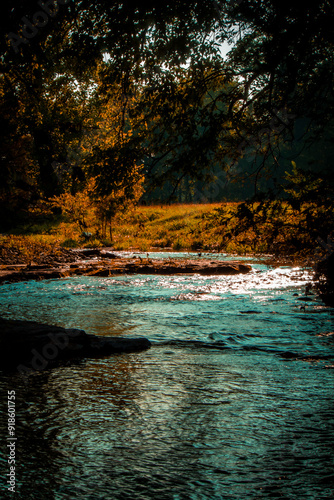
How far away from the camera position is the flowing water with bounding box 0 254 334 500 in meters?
3.33

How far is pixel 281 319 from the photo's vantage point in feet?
28.5

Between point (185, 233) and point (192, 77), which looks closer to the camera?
point (192, 77)

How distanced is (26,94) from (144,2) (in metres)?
5.05

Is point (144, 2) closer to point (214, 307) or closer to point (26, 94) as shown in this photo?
point (26, 94)

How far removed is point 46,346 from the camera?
6.19m

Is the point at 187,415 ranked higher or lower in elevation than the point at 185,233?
lower

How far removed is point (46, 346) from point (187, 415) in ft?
8.46

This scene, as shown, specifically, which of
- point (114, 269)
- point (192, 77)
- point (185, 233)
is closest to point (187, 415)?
point (192, 77)

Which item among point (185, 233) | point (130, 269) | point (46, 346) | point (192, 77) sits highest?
point (192, 77)

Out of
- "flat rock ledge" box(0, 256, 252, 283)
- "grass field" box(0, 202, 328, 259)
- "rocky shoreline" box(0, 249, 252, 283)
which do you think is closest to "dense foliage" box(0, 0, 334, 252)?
"grass field" box(0, 202, 328, 259)

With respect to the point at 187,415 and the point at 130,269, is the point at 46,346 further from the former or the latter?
the point at 130,269

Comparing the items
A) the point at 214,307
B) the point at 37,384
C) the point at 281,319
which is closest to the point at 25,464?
the point at 37,384

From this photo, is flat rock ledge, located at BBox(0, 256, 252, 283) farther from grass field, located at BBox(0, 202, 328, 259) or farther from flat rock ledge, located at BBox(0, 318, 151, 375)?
flat rock ledge, located at BBox(0, 318, 151, 375)

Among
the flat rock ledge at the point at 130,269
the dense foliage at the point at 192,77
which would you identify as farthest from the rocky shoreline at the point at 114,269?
the dense foliage at the point at 192,77
